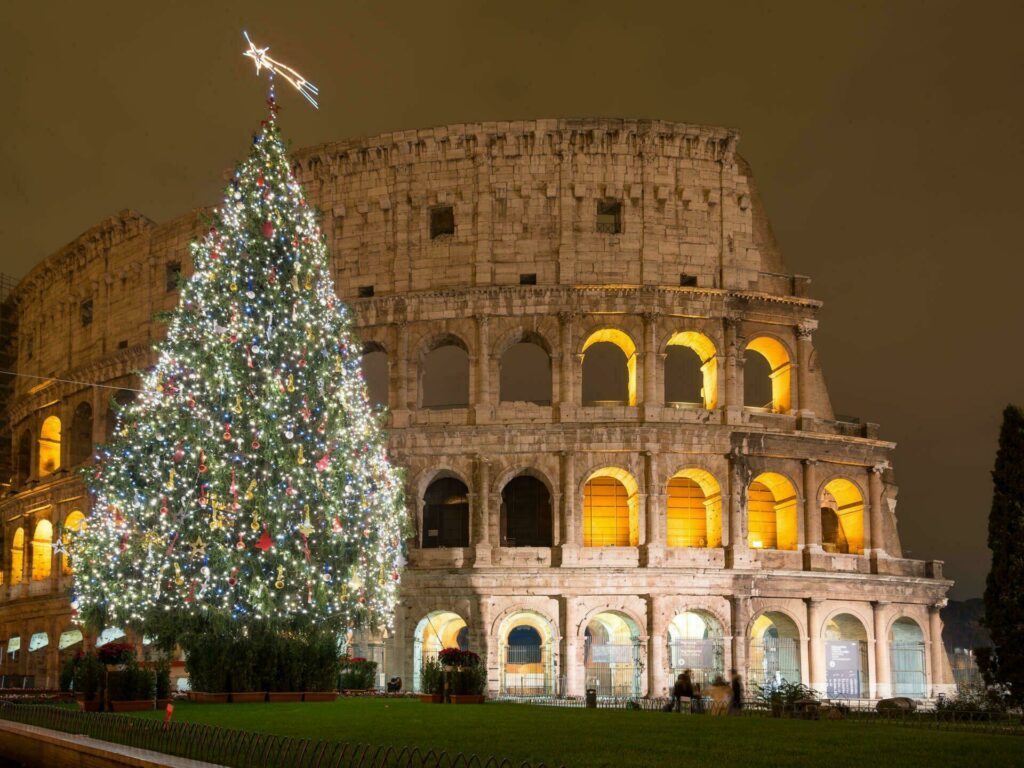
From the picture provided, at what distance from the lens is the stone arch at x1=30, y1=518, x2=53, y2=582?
46.0 m

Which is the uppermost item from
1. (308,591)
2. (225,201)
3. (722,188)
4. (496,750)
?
(722,188)

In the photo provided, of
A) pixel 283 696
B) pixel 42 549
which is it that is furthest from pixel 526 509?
pixel 42 549

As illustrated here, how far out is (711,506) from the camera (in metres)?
35.1

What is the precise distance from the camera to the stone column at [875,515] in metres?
36.2

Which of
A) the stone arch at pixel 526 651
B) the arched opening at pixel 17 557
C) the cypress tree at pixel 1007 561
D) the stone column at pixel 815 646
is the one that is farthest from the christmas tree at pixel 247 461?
the arched opening at pixel 17 557

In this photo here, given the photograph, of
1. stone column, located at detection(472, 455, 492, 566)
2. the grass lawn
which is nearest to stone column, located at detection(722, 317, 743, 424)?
stone column, located at detection(472, 455, 492, 566)

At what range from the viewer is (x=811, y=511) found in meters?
35.2

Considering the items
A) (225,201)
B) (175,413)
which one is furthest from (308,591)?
(225,201)

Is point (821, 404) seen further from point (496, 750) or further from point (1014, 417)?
point (496, 750)

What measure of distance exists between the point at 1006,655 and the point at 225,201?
61.5 feet

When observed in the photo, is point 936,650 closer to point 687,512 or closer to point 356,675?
point 687,512

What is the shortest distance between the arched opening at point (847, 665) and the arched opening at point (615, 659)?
18.3ft

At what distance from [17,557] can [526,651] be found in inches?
904

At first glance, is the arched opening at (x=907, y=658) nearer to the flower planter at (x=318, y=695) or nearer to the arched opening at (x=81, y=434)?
the flower planter at (x=318, y=695)
